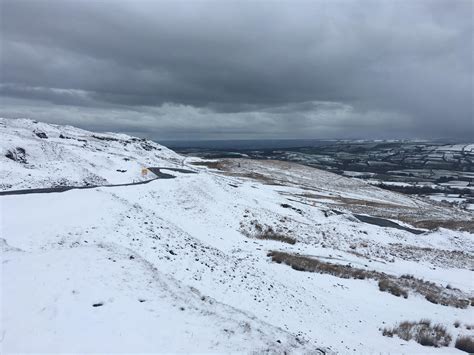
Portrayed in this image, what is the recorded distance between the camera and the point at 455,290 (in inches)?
731

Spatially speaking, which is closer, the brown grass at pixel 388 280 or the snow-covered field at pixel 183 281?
the snow-covered field at pixel 183 281

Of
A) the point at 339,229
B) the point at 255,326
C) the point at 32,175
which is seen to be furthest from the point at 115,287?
the point at 339,229

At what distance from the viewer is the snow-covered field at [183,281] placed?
25.5 feet

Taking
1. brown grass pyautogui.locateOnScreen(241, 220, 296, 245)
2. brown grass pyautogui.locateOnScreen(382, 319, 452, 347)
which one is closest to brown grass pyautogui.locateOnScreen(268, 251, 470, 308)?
brown grass pyautogui.locateOnScreen(382, 319, 452, 347)

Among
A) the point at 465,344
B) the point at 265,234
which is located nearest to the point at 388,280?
the point at 465,344

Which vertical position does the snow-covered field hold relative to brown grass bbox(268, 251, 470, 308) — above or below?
above

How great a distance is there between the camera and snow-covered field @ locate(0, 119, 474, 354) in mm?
7773

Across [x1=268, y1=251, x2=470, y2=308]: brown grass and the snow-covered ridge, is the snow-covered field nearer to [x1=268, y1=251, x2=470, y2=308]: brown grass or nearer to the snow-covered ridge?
the snow-covered ridge

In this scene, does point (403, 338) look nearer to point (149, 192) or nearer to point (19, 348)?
point (19, 348)

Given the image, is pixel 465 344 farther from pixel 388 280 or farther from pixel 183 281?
pixel 183 281

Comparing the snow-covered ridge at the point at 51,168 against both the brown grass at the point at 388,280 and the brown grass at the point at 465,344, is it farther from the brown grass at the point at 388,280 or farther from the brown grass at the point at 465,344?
the brown grass at the point at 465,344

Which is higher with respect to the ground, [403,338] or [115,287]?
[115,287]

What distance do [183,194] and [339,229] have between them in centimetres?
1638

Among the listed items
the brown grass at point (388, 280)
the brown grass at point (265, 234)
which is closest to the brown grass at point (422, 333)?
the brown grass at point (388, 280)
